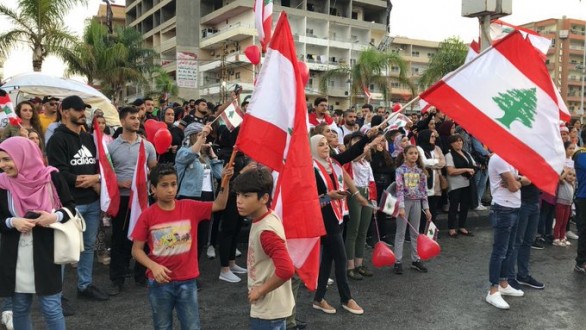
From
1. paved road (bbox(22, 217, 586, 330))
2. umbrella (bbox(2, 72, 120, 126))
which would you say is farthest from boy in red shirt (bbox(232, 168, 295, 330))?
umbrella (bbox(2, 72, 120, 126))

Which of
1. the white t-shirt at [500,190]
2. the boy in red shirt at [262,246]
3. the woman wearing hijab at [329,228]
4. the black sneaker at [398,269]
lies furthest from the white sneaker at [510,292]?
the boy in red shirt at [262,246]

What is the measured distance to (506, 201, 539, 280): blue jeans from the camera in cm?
529

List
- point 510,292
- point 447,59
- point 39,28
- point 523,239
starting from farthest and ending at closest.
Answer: point 447,59 < point 39,28 < point 523,239 < point 510,292

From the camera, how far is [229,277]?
18.2 ft

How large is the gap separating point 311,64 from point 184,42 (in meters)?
15.8

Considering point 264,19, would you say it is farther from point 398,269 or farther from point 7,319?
point 7,319

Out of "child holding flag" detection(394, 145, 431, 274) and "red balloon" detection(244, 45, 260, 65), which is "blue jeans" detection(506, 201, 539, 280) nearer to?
"child holding flag" detection(394, 145, 431, 274)

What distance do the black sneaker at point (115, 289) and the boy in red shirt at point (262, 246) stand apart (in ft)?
9.12

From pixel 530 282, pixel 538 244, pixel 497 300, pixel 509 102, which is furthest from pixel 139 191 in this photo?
pixel 538 244

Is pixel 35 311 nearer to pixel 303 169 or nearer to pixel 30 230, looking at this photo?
pixel 30 230

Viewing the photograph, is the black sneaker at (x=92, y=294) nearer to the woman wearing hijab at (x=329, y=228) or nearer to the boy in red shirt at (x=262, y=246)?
the woman wearing hijab at (x=329, y=228)

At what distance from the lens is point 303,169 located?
332 cm

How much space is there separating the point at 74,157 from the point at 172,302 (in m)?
2.18

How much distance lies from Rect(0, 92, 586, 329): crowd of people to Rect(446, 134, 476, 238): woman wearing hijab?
0.08 feet
